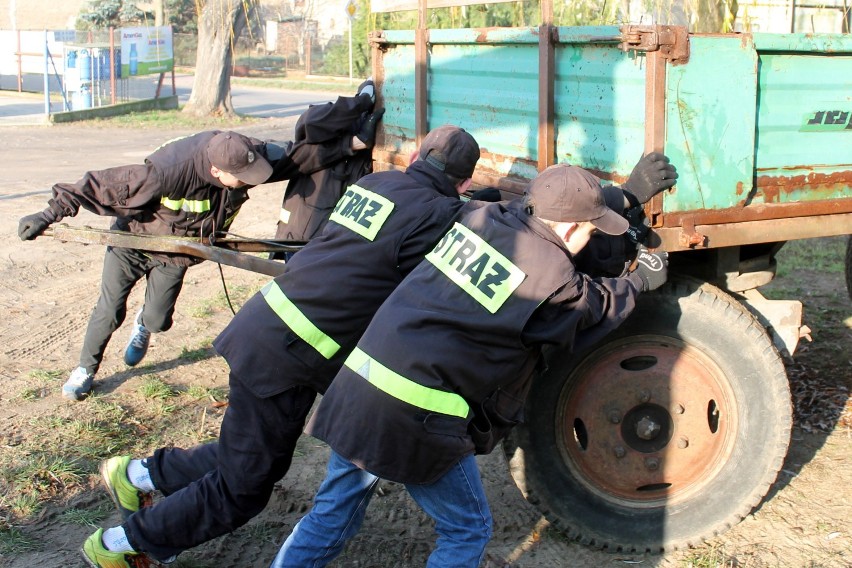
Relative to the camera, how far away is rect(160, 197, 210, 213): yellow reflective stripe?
15.6ft

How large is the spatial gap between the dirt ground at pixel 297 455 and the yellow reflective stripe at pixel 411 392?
1120 millimetres

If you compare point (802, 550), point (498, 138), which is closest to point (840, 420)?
point (802, 550)

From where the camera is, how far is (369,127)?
4902 mm

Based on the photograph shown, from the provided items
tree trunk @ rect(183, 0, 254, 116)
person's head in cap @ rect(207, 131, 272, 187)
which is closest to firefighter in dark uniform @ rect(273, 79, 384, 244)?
person's head in cap @ rect(207, 131, 272, 187)

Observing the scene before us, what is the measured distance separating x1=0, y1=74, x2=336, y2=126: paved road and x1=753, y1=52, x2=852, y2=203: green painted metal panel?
50.3 ft

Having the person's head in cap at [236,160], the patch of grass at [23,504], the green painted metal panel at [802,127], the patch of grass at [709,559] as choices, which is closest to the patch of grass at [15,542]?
the patch of grass at [23,504]

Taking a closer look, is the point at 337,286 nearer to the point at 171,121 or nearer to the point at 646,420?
the point at 646,420

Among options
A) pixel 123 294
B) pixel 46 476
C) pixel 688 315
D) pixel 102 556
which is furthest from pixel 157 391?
pixel 688 315

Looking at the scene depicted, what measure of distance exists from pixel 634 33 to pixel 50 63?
56.8 ft

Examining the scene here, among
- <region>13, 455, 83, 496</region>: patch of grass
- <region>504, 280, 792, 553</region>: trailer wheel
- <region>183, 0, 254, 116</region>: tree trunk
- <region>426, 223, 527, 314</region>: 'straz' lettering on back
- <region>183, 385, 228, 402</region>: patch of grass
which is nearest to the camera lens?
<region>426, 223, 527, 314</region>: 'straz' lettering on back

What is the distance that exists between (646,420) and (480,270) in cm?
122

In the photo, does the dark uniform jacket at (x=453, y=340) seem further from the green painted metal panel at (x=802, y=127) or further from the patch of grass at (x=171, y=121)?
the patch of grass at (x=171, y=121)

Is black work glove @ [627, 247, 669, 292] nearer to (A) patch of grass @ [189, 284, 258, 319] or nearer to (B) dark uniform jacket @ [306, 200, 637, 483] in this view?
(B) dark uniform jacket @ [306, 200, 637, 483]

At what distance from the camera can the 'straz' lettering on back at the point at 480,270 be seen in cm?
272
